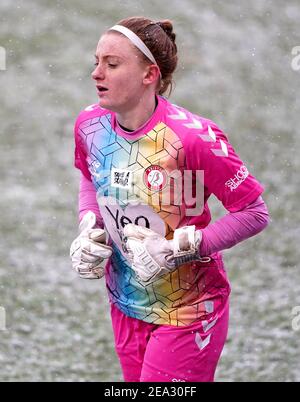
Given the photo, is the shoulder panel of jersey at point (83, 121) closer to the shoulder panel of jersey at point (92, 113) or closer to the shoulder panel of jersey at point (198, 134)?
the shoulder panel of jersey at point (92, 113)

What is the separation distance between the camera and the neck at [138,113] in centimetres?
313

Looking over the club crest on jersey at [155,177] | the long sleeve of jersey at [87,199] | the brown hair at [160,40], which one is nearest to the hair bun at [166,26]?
the brown hair at [160,40]

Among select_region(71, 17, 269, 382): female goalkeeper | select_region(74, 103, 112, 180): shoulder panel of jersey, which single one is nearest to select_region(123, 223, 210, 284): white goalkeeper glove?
select_region(71, 17, 269, 382): female goalkeeper

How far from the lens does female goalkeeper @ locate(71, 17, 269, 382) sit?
10.1 feet

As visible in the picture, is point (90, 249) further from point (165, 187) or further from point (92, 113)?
point (92, 113)

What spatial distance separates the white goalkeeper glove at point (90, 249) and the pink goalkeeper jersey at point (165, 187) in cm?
4

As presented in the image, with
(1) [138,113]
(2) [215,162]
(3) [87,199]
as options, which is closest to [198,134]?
(2) [215,162]

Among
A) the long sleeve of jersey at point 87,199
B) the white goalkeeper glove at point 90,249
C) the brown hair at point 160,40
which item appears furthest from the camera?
the long sleeve of jersey at point 87,199

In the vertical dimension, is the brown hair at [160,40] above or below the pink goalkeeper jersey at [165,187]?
above

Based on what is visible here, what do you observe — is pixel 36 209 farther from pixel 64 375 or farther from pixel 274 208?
pixel 64 375

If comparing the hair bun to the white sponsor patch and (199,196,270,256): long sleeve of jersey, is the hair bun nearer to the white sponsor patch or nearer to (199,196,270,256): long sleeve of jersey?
the white sponsor patch

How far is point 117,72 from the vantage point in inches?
121

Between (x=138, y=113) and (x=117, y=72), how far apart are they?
145 mm
